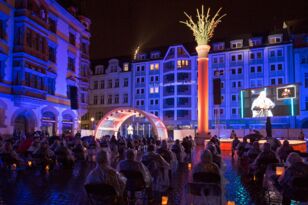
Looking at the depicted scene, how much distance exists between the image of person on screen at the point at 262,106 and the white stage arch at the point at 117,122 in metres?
10.9

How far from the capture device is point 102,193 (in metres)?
7.10

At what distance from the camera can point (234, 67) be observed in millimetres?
65750

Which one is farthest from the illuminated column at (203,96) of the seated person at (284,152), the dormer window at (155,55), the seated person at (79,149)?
the dormer window at (155,55)

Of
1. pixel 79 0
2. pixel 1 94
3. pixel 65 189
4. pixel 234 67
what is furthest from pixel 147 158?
pixel 234 67

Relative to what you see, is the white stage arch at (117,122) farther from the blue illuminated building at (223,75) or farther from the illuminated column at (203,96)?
the blue illuminated building at (223,75)

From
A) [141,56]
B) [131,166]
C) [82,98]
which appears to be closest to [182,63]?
[141,56]

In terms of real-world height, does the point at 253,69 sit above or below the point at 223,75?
above

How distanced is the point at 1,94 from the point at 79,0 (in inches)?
972

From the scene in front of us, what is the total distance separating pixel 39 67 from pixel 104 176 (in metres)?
32.5

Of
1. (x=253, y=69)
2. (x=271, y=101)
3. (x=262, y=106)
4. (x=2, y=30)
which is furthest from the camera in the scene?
(x=253, y=69)

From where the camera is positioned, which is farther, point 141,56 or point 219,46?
point 141,56

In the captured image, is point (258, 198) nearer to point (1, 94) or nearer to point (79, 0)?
point (1, 94)

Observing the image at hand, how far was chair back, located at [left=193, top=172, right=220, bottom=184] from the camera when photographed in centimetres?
862

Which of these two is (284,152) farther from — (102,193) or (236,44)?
(236,44)
